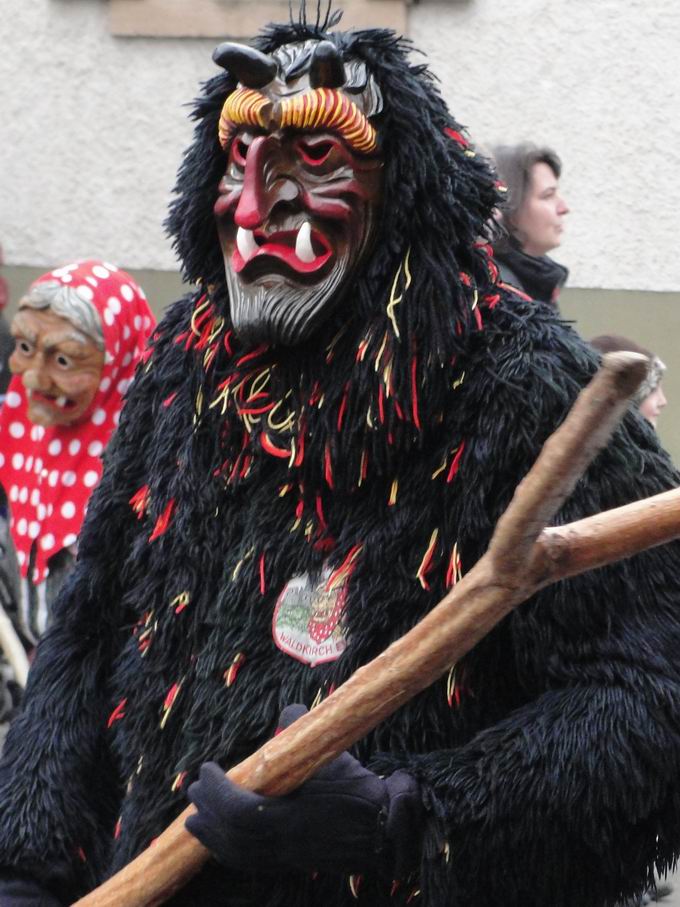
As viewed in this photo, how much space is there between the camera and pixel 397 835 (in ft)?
6.54

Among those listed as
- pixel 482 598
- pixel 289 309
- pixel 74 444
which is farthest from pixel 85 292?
pixel 482 598

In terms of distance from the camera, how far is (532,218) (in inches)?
185

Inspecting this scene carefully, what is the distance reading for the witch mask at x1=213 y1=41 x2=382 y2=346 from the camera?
220cm

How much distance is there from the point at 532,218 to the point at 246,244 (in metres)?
2.57

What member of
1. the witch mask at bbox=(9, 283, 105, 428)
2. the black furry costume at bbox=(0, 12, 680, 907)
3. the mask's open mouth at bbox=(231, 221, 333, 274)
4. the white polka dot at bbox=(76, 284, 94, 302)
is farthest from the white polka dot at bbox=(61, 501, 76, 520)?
the mask's open mouth at bbox=(231, 221, 333, 274)

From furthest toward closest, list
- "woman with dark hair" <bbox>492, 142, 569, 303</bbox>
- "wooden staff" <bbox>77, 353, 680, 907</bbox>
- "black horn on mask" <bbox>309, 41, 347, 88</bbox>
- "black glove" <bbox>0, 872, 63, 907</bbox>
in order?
"woman with dark hair" <bbox>492, 142, 569, 303</bbox> < "black glove" <bbox>0, 872, 63, 907</bbox> < "black horn on mask" <bbox>309, 41, 347, 88</bbox> < "wooden staff" <bbox>77, 353, 680, 907</bbox>

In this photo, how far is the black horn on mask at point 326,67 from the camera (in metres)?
2.18

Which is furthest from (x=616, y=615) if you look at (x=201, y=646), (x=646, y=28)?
(x=646, y=28)

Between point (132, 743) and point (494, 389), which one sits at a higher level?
point (494, 389)

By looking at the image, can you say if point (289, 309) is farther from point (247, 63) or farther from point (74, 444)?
point (74, 444)

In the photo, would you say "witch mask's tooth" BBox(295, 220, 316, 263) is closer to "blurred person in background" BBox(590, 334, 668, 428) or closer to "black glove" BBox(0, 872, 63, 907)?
"black glove" BBox(0, 872, 63, 907)

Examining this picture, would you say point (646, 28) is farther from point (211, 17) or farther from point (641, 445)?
point (641, 445)

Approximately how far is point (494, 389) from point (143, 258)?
6504mm

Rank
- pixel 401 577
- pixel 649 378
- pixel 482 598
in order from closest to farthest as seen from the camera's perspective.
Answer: pixel 482 598
pixel 401 577
pixel 649 378
